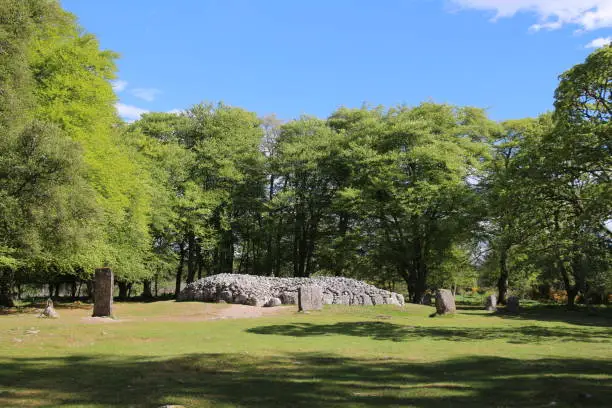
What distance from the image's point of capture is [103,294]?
21953mm

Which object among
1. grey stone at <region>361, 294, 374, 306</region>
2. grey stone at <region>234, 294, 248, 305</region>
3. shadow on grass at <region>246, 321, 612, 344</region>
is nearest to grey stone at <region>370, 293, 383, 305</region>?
grey stone at <region>361, 294, 374, 306</region>

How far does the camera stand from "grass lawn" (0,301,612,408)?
727 centimetres

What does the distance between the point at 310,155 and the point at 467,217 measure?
1556 centimetres

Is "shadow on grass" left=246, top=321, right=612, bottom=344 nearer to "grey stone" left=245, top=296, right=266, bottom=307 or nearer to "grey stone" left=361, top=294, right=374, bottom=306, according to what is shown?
"grey stone" left=245, top=296, right=266, bottom=307

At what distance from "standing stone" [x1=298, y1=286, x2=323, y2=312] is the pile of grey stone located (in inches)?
82.1

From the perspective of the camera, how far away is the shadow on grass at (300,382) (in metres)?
7.13

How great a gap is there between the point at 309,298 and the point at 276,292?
18.5 feet

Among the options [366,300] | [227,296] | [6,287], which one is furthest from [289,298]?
[6,287]

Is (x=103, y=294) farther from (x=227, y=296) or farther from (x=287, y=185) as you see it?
(x=287, y=185)

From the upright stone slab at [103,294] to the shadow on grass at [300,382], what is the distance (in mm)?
11626

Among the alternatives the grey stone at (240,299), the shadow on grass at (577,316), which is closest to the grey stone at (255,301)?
the grey stone at (240,299)

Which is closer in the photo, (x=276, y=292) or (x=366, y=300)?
(x=366, y=300)

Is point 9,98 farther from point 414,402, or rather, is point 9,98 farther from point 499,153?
point 499,153

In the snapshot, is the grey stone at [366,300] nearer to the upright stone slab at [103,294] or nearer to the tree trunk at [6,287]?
the upright stone slab at [103,294]
